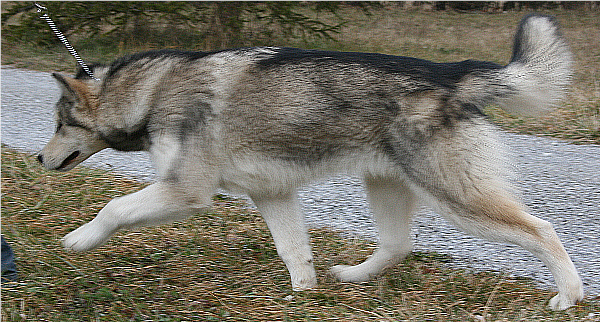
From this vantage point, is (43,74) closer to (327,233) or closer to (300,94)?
(327,233)

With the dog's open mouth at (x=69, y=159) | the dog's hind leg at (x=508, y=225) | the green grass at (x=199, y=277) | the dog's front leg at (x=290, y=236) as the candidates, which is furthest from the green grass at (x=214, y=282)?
the dog's open mouth at (x=69, y=159)

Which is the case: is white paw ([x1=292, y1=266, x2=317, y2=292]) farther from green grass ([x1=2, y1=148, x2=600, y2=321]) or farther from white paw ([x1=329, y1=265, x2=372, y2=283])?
white paw ([x1=329, y1=265, x2=372, y2=283])

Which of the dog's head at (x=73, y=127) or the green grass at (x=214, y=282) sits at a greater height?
the dog's head at (x=73, y=127)

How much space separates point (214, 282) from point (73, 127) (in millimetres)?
1140

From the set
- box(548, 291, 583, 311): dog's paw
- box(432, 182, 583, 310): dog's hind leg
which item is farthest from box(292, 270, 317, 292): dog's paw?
box(548, 291, 583, 311): dog's paw

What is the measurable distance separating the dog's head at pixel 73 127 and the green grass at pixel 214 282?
59cm

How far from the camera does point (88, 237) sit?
141 inches

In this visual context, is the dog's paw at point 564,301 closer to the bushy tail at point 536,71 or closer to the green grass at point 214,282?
the green grass at point 214,282

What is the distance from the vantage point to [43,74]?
35.3 ft

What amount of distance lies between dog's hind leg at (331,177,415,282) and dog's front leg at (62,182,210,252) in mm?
1008

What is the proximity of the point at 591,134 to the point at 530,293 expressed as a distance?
4185 millimetres

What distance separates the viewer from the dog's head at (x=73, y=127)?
12.6 ft

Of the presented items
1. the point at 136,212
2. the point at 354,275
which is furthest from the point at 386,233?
the point at 136,212

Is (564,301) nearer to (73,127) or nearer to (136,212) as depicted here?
(136,212)
